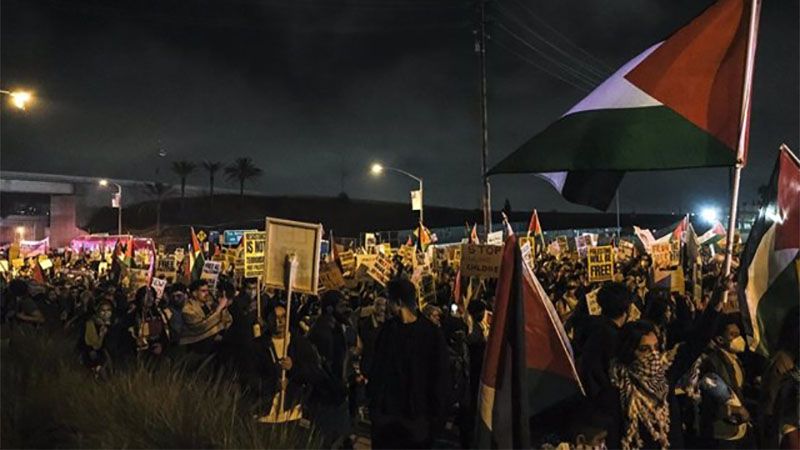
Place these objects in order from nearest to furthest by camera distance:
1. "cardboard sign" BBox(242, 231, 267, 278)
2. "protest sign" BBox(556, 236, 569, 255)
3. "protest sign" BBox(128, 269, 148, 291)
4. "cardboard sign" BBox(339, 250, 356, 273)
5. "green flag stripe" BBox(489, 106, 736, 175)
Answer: "green flag stripe" BBox(489, 106, 736, 175) < "cardboard sign" BBox(242, 231, 267, 278) < "protest sign" BBox(128, 269, 148, 291) < "cardboard sign" BBox(339, 250, 356, 273) < "protest sign" BBox(556, 236, 569, 255)

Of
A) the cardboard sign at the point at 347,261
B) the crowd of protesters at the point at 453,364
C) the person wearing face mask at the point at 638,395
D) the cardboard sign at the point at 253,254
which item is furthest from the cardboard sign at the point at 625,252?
the person wearing face mask at the point at 638,395

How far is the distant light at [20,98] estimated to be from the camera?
13430 mm

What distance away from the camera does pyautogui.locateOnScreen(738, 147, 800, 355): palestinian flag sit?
17.7ft

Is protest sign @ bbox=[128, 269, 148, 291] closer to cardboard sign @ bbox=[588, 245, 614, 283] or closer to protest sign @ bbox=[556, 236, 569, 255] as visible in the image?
cardboard sign @ bbox=[588, 245, 614, 283]

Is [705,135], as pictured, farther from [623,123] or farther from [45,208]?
[45,208]

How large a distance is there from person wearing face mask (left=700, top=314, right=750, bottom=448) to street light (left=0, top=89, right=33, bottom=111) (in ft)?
40.8

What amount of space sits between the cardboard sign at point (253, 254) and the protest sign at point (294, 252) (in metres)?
4.96

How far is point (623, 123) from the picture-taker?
5816 millimetres

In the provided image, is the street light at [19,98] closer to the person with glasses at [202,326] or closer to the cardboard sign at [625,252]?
the person with glasses at [202,326]

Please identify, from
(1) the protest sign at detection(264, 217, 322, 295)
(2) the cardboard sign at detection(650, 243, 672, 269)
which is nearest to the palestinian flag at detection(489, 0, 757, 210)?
(1) the protest sign at detection(264, 217, 322, 295)

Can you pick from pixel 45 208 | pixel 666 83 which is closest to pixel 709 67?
pixel 666 83

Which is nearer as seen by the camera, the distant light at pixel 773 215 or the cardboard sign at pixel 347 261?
the distant light at pixel 773 215

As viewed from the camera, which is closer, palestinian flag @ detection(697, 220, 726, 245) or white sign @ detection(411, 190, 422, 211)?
palestinian flag @ detection(697, 220, 726, 245)

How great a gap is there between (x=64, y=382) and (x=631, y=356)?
5.19 meters
